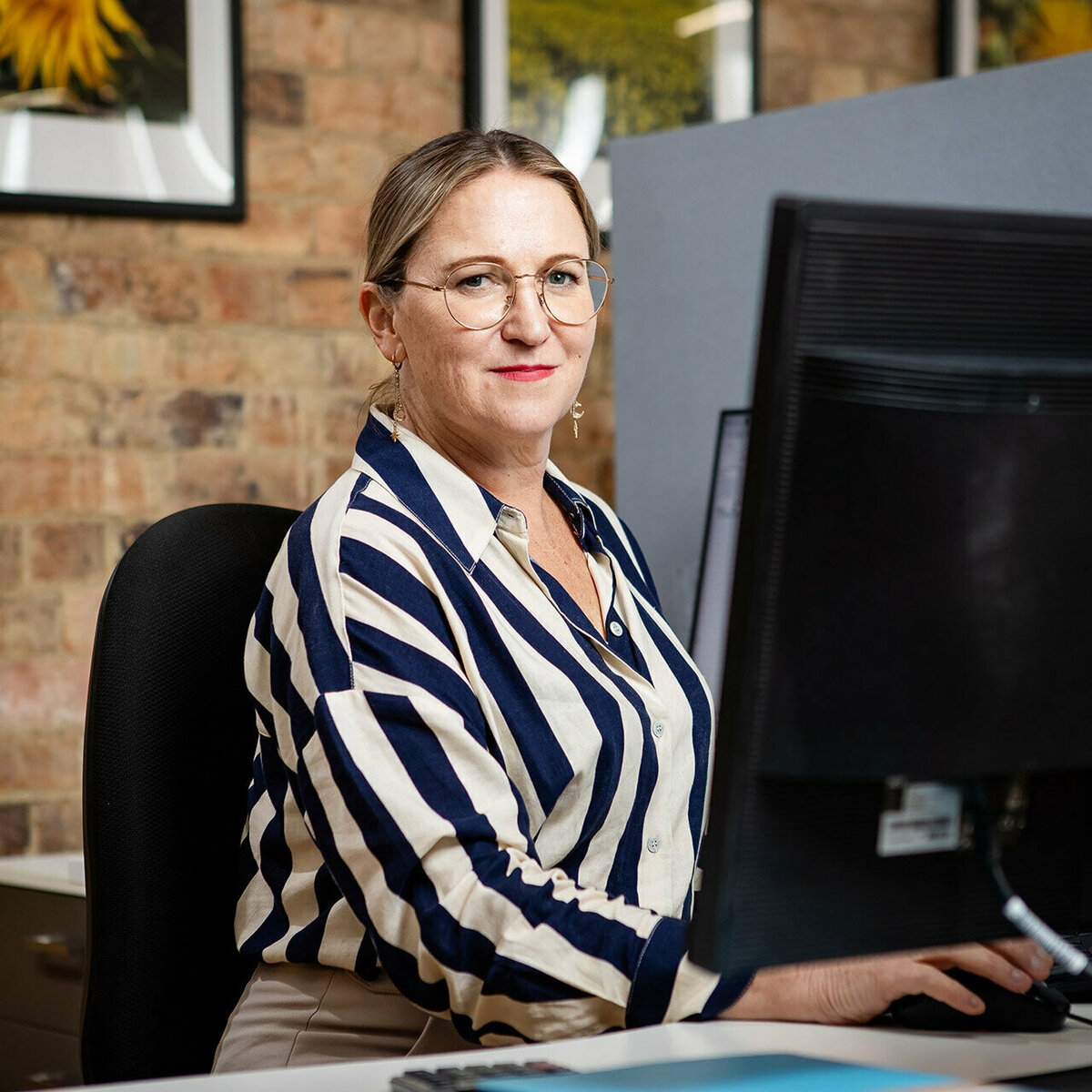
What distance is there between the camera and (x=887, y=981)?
880 mm

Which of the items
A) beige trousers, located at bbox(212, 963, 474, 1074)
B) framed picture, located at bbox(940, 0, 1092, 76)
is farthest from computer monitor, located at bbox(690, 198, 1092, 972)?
framed picture, located at bbox(940, 0, 1092, 76)

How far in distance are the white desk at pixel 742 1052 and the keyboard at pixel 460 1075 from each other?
0.14 feet

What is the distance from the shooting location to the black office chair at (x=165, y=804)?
47.3 inches

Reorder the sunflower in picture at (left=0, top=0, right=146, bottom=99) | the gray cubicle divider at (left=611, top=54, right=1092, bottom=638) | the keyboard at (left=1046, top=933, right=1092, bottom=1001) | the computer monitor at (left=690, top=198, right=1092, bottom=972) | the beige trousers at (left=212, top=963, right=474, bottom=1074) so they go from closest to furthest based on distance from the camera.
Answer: the computer monitor at (left=690, top=198, right=1092, bottom=972)
the keyboard at (left=1046, top=933, right=1092, bottom=1001)
the beige trousers at (left=212, top=963, right=474, bottom=1074)
the gray cubicle divider at (left=611, top=54, right=1092, bottom=638)
the sunflower in picture at (left=0, top=0, right=146, bottom=99)

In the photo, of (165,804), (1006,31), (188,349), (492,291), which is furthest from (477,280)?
(1006,31)

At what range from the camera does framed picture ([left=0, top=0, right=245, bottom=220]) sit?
2.14 m

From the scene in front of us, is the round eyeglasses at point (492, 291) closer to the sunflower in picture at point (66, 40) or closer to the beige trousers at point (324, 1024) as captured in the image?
the beige trousers at point (324, 1024)

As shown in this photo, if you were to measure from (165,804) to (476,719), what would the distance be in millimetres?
330

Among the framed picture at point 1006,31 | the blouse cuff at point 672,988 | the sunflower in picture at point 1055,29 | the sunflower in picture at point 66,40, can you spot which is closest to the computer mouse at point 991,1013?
the blouse cuff at point 672,988

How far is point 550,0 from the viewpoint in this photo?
8.59 ft

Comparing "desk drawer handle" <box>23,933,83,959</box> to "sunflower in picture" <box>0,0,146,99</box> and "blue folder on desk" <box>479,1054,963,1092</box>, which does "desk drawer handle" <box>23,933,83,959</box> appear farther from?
"sunflower in picture" <box>0,0,146,99</box>

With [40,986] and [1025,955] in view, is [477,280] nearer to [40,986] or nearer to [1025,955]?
[1025,955]

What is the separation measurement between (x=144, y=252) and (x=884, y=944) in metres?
1.86

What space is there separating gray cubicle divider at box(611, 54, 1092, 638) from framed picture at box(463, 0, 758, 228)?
481mm
